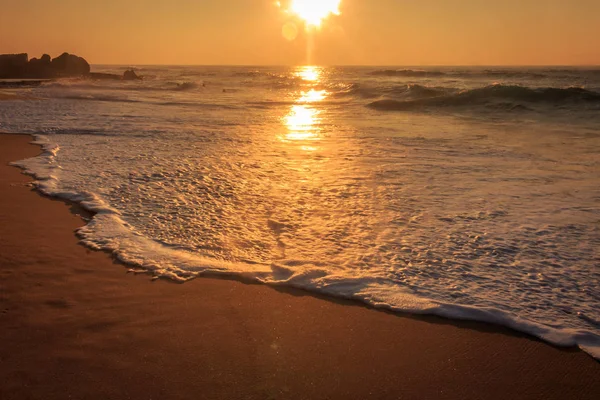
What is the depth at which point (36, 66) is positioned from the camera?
51.5m

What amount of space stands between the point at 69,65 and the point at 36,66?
4476 mm

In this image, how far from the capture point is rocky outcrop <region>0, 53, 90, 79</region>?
50.2 metres

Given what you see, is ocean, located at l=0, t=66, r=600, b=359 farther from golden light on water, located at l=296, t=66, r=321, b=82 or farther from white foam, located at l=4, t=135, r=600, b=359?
golden light on water, located at l=296, t=66, r=321, b=82

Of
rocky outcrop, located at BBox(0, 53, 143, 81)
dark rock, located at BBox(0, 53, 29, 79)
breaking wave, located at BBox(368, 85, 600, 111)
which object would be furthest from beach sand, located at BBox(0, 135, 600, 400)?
dark rock, located at BBox(0, 53, 29, 79)

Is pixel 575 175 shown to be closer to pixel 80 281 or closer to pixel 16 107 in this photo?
pixel 80 281

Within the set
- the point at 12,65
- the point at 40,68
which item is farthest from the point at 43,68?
the point at 12,65

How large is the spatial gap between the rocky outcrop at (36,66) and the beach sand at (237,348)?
2173 inches

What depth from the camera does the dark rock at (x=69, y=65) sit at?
5400 centimetres

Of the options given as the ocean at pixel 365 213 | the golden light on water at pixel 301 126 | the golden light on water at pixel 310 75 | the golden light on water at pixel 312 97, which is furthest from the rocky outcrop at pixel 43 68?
the ocean at pixel 365 213

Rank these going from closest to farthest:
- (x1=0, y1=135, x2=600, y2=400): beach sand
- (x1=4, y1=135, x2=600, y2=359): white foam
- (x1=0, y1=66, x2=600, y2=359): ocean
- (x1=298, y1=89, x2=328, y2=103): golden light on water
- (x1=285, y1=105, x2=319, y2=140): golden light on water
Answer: (x1=0, y1=135, x2=600, y2=400): beach sand → (x1=4, y1=135, x2=600, y2=359): white foam → (x1=0, y1=66, x2=600, y2=359): ocean → (x1=285, y1=105, x2=319, y2=140): golden light on water → (x1=298, y1=89, x2=328, y2=103): golden light on water

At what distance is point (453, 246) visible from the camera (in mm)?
4977

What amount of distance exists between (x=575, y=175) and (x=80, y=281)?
7.62m

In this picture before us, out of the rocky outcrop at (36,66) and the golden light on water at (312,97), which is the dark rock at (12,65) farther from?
the golden light on water at (312,97)

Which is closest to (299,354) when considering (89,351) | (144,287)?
(89,351)
